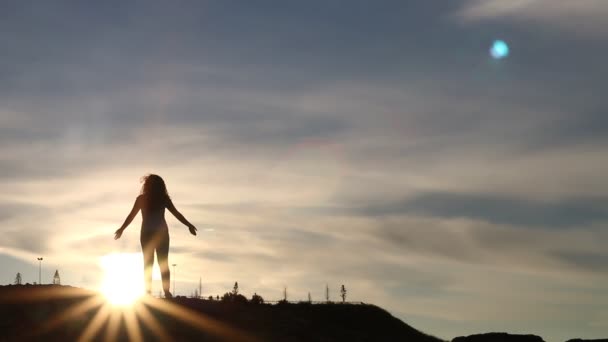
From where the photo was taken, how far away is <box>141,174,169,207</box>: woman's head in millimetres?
24062

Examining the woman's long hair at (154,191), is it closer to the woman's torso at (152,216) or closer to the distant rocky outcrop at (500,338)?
the woman's torso at (152,216)

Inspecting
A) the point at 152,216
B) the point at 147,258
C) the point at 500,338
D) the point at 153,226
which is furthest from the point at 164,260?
the point at 500,338

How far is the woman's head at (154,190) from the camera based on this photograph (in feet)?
78.9

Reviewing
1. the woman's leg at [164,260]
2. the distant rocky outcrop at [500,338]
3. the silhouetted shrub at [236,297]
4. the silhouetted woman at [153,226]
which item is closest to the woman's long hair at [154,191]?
the silhouetted woman at [153,226]

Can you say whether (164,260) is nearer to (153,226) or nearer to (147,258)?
(147,258)

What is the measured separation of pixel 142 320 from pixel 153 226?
162 inches

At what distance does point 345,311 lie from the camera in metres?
53.3

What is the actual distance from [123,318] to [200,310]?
9.24 feet

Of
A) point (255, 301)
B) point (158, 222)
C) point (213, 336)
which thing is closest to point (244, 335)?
point (213, 336)

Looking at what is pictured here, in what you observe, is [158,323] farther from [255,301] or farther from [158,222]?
[255,301]

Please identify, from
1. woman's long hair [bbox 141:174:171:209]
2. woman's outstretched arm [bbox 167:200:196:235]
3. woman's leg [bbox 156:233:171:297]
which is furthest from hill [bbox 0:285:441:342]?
woman's long hair [bbox 141:174:171:209]

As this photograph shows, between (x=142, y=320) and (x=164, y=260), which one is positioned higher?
(x=164, y=260)

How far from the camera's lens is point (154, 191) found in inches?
947

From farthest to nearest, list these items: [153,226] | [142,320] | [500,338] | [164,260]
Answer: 1. [500,338]
2. [164,260]
3. [153,226]
4. [142,320]
